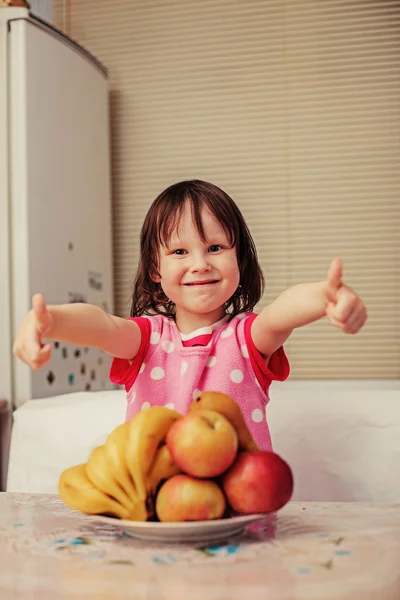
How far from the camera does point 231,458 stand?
0.64 metres

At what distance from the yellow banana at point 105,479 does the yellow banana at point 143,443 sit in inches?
0.6

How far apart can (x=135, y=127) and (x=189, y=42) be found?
0.39m

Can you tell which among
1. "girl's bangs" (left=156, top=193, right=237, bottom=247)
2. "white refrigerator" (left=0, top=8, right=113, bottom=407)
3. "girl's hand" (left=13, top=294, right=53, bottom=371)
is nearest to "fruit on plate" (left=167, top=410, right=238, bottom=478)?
"girl's hand" (left=13, top=294, right=53, bottom=371)

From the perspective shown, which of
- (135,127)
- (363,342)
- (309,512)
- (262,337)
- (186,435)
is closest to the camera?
(186,435)

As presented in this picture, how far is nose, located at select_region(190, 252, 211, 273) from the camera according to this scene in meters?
1.00

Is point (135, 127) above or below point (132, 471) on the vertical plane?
above

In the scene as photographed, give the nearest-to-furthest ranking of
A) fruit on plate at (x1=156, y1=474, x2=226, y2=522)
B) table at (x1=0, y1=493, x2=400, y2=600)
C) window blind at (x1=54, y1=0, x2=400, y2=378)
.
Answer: table at (x1=0, y1=493, x2=400, y2=600) → fruit on plate at (x1=156, y1=474, x2=226, y2=522) → window blind at (x1=54, y1=0, x2=400, y2=378)

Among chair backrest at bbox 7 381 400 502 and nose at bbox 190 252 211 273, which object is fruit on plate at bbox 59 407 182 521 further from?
chair backrest at bbox 7 381 400 502

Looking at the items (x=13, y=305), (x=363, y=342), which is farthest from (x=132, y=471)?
(x=363, y=342)

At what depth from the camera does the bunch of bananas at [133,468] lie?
0.65 meters

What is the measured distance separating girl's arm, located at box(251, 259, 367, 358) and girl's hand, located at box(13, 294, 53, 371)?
0.93 ft

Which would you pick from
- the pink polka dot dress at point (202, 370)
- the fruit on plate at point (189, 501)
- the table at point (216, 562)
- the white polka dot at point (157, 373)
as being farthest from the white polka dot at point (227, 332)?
the fruit on plate at point (189, 501)

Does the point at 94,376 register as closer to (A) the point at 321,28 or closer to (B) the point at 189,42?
(B) the point at 189,42

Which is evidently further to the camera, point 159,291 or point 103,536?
point 159,291
